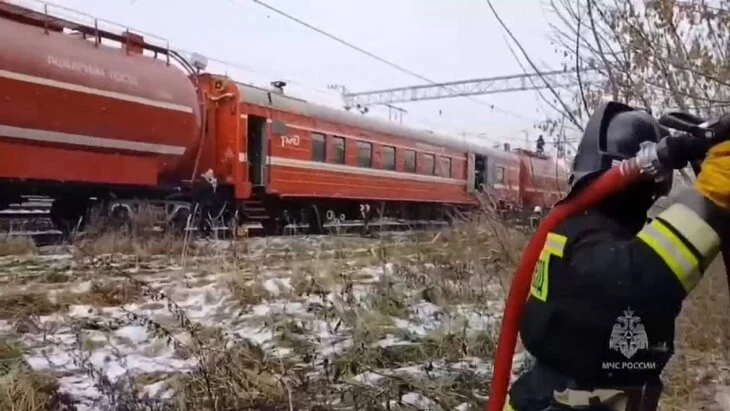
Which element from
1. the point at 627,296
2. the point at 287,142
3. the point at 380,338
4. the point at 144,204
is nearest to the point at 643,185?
the point at 627,296

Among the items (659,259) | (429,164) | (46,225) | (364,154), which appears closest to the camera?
(659,259)

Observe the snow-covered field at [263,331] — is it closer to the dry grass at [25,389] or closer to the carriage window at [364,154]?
the dry grass at [25,389]

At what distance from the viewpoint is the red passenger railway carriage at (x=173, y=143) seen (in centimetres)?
1018

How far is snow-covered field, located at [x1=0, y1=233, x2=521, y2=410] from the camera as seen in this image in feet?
12.3

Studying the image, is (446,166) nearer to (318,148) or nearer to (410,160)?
(410,160)

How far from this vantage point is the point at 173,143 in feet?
41.6

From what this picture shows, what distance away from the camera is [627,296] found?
164 centimetres

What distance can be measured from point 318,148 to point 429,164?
5.42 meters

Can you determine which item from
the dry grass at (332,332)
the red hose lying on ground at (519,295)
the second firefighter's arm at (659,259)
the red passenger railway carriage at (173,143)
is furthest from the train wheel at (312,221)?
the second firefighter's arm at (659,259)

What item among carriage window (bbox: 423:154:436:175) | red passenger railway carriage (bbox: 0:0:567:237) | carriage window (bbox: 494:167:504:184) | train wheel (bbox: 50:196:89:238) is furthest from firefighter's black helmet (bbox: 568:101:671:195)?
carriage window (bbox: 494:167:504:184)

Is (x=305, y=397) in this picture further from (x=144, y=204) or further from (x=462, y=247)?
(x=144, y=204)

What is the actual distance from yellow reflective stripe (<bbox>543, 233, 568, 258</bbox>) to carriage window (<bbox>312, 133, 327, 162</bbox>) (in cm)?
1480

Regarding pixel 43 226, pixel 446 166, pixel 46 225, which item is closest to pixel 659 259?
pixel 43 226

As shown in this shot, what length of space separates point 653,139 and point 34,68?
32.3ft
